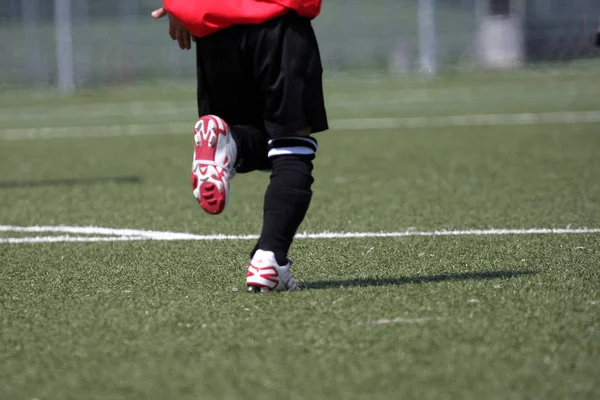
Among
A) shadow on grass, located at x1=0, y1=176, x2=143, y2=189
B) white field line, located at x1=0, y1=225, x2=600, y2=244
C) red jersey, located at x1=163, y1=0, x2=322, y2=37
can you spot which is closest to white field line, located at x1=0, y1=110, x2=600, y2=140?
shadow on grass, located at x1=0, y1=176, x2=143, y2=189

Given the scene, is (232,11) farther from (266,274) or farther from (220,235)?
(220,235)

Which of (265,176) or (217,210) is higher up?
(217,210)

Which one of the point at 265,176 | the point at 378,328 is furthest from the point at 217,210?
the point at 265,176

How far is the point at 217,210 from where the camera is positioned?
341 centimetres

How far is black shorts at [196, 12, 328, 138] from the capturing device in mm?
3502

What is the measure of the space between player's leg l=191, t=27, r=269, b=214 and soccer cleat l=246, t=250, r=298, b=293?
0.20 metres

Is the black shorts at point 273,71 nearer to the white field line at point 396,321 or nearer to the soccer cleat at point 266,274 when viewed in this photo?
the soccer cleat at point 266,274

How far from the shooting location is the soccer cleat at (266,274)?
3.48 metres

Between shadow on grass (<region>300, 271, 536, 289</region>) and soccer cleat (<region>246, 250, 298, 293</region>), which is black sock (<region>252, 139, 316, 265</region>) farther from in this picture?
shadow on grass (<region>300, 271, 536, 289</region>)

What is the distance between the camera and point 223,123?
3.49 m

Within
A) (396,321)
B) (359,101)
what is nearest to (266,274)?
(396,321)

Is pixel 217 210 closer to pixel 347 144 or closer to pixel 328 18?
pixel 347 144

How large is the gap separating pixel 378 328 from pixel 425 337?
0.15 meters

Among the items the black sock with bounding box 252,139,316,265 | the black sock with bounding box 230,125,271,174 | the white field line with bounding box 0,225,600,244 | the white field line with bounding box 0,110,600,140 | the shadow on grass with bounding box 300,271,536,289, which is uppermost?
the black sock with bounding box 230,125,271,174
